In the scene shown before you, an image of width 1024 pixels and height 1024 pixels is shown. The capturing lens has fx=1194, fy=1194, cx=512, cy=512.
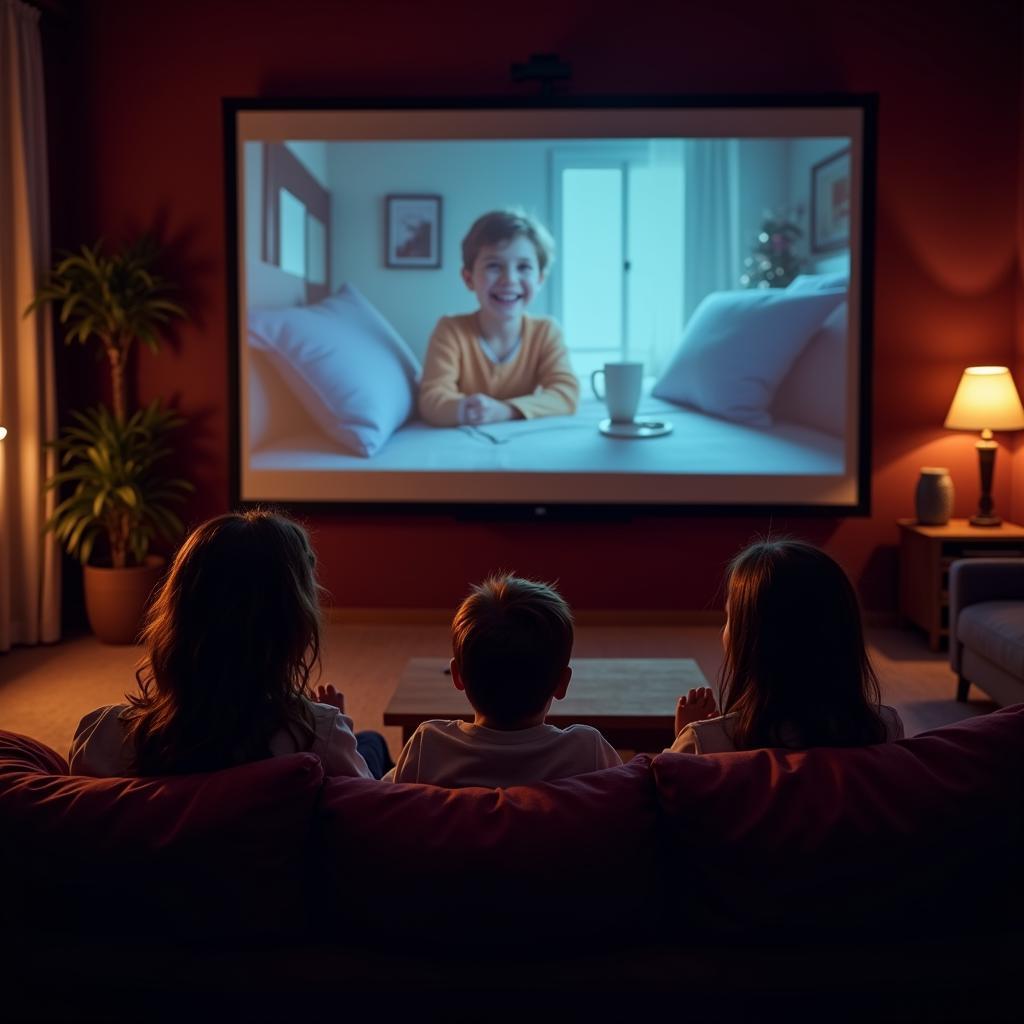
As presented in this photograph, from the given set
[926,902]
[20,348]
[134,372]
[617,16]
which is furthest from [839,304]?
[926,902]

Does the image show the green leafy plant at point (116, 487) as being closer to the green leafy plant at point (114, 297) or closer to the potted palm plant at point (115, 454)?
the potted palm plant at point (115, 454)

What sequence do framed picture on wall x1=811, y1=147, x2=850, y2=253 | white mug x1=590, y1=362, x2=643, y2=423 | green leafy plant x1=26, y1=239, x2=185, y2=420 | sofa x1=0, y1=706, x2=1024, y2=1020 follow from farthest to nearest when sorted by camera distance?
white mug x1=590, y1=362, x2=643, y2=423
framed picture on wall x1=811, y1=147, x2=850, y2=253
green leafy plant x1=26, y1=239, x2=185, y2=420
sofa x1=0, y1=706, x2=1024, y2=1020

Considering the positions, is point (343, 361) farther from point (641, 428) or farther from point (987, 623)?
point (987, 623)

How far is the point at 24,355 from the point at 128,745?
11.7ft

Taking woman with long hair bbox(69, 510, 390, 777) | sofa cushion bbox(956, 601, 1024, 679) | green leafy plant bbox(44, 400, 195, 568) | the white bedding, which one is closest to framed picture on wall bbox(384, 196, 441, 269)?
the white bedding

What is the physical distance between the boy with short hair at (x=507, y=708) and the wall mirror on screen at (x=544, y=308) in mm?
3375

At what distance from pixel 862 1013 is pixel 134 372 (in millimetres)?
4471

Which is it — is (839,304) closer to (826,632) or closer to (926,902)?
(826,632)

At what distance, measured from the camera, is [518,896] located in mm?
1235

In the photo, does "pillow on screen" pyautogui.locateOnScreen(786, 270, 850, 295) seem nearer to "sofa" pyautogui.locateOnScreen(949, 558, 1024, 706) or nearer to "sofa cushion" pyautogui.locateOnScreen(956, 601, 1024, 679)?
"sofa" pyautogui.locateOnScreen(949, 558, 1024, 706)

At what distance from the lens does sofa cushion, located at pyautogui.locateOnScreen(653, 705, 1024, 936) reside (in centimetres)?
127

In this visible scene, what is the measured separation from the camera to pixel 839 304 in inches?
192

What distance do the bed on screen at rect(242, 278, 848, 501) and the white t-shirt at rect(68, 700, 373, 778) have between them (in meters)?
3.40

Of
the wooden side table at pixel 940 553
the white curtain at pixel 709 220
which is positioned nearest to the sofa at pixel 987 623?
the wooden side table at pixel 940 553
